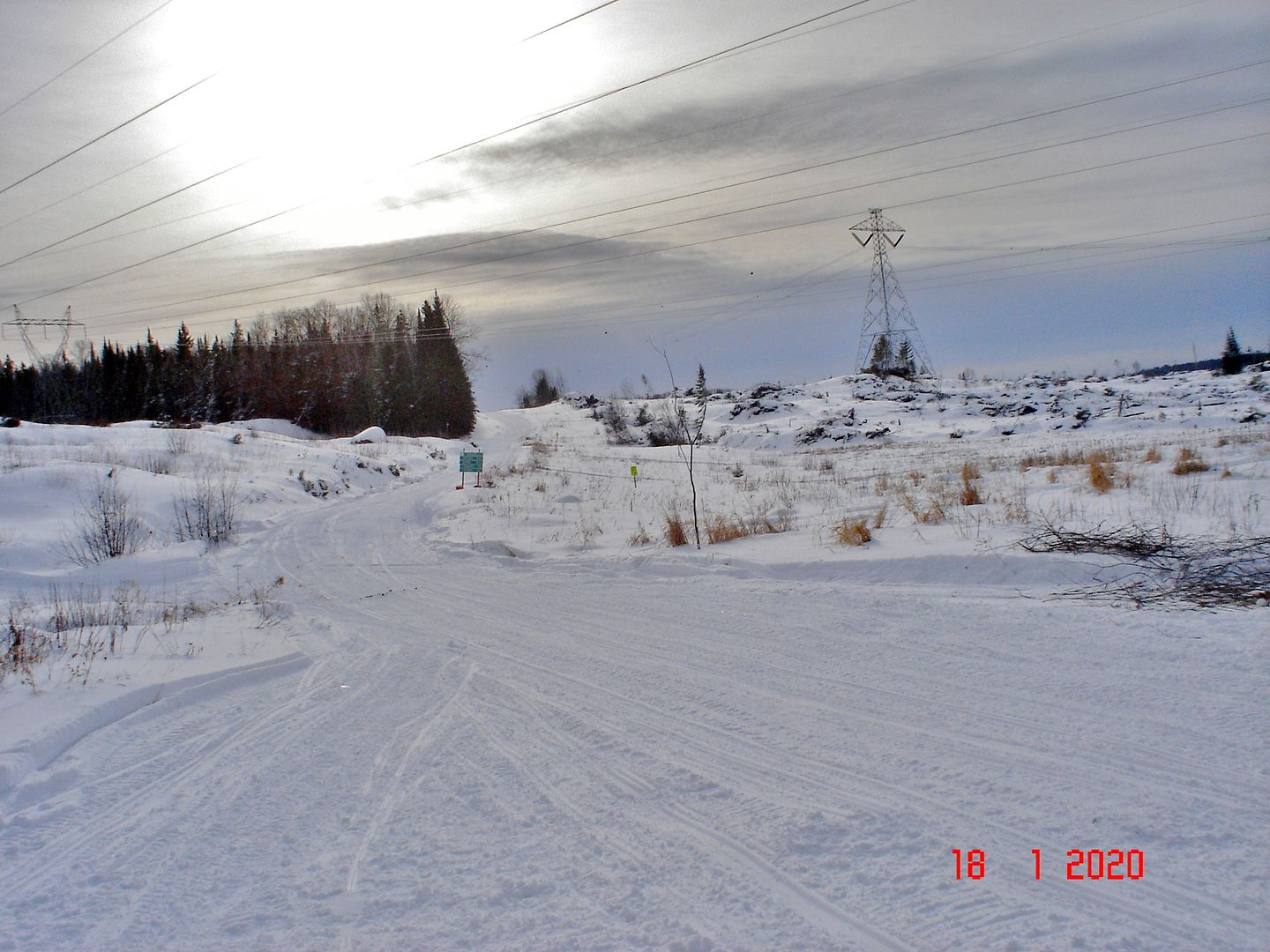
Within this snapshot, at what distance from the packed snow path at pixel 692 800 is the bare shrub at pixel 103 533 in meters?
9.16

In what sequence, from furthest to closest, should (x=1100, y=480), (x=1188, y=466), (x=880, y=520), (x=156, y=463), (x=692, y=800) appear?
(x=156, y=463), (x=1188, y=466), (x=1100, y=480), (x=880, y=520), (x=692, y=800)

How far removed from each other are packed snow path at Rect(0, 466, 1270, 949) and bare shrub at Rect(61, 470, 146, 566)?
361 inches

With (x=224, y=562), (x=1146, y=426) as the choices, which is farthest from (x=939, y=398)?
(x=224, y=562)

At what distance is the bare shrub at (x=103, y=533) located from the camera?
12.4 m

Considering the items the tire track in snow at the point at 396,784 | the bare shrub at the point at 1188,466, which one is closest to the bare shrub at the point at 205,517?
the tire track in snow at the point at 396,784

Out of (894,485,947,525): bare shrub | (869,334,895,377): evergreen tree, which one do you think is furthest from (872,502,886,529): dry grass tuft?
(869,334,895,377): evergreen tree

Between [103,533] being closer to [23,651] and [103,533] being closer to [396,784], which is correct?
[23,651]

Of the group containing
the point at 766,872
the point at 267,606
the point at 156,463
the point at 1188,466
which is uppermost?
the point at 156,463

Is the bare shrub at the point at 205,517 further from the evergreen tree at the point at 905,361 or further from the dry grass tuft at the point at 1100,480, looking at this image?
the evergreen tree at the point at 905,361

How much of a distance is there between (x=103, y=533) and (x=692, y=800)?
1321 centimetres

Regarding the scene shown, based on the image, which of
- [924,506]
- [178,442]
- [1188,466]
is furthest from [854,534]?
[178,442]

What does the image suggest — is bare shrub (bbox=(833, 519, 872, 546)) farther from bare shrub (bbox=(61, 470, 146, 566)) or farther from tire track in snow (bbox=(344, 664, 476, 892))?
bare shrub (bbox=(61, 470, 146, 566))

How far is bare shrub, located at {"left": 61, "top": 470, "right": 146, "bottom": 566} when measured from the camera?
40.6ft

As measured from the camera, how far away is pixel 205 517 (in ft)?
47.9
